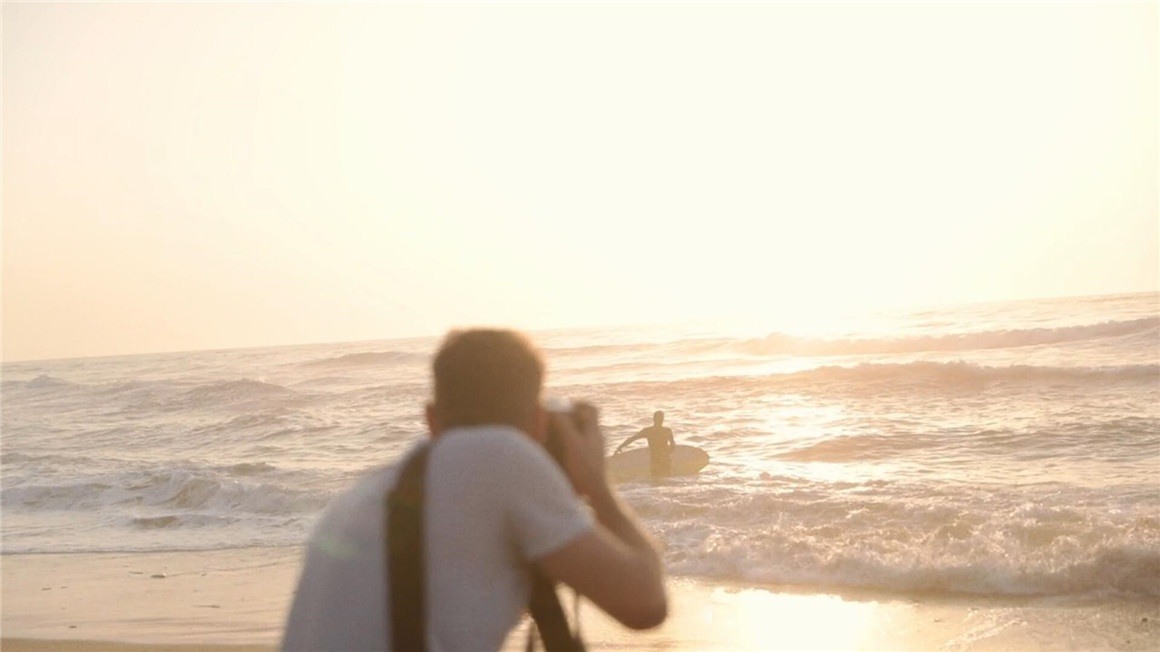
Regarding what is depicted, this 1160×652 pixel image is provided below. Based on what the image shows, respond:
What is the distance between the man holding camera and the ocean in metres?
2.11

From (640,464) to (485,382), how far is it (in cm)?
1506

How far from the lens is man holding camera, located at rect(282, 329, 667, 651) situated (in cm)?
221

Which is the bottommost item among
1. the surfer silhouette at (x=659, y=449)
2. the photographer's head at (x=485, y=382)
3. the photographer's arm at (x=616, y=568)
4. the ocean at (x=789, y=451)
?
the ocean at (x=789, y=451)

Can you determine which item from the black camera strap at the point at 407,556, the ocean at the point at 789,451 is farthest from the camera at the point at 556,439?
the ocean at the point at 789,451

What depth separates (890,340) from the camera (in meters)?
41.6

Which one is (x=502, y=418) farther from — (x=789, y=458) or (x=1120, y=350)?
(x=1120, y=350)

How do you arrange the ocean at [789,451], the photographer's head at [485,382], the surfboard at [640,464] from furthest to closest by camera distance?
the surfboard at [640,464], the ocean at [789,451], the photographer's head at [485,382]

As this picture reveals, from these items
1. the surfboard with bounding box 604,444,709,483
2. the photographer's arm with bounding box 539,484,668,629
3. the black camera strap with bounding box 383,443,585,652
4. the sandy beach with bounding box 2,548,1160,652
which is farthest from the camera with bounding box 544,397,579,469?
the surfboard with bounding box 604,444,709,483

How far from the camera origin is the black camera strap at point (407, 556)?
2248mm

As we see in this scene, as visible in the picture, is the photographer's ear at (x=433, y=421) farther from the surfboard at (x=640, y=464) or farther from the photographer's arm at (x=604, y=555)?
the surfboard at (x=640, y=464)

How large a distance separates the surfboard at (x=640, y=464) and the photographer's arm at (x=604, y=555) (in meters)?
14.5

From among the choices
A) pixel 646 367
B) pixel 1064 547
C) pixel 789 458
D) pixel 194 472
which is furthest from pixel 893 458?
pixel 646 367

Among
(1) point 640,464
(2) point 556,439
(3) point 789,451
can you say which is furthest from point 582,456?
(3) point 789,451

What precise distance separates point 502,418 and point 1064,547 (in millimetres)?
9030
